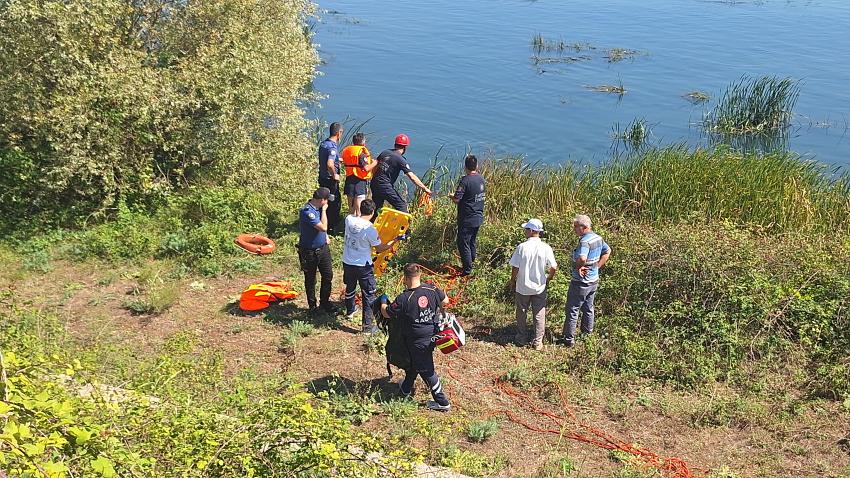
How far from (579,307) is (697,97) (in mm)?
21845

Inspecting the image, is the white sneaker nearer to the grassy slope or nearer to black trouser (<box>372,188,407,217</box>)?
the grassy slope

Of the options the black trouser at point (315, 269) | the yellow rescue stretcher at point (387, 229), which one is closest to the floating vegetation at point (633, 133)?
the yellow rescue stretcher at point (387, 229)

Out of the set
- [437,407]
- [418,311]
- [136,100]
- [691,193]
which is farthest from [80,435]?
[691,193]

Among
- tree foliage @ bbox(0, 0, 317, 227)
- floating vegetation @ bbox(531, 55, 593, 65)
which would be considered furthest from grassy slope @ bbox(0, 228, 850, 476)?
floating vegetation @ bbox(531, 55, 593, 65)

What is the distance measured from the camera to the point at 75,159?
41.8ft

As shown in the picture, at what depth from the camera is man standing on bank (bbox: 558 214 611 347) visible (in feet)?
30.2

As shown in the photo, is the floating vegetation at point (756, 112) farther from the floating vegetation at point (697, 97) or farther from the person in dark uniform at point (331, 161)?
the person in dark uniform at point (331, 161)

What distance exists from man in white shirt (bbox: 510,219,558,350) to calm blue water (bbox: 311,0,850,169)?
13682 mm

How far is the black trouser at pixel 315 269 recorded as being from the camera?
32.4ft

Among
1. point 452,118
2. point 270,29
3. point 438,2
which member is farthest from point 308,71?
point 438,2

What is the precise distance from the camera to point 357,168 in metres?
12.3

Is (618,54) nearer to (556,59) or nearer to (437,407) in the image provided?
(556,59)

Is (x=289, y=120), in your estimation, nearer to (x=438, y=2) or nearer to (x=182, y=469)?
(x=182, y=469)

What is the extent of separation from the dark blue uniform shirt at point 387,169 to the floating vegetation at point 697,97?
19.7 meters
